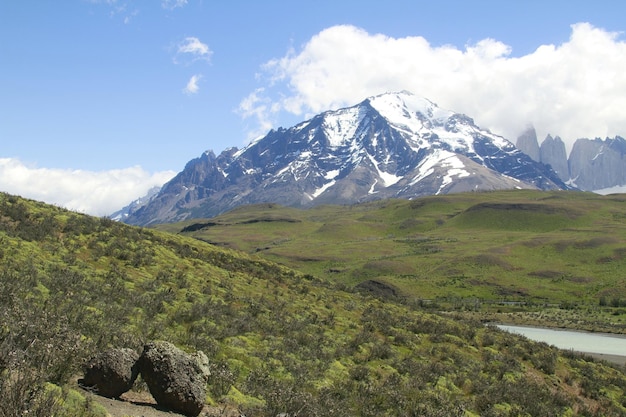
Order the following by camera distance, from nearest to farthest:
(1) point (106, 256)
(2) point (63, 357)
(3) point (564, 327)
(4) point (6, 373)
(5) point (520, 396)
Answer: (4) point (6, 373) → (2) point (63, 357) → (5) point (520, 396) → (1) point (106, 256) → (3) point (564, 327)

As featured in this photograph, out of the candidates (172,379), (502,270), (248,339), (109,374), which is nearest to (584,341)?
(248,339)

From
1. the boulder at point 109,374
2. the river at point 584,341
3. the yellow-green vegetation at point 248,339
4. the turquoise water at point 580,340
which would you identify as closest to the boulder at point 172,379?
the boulder at point 109,374

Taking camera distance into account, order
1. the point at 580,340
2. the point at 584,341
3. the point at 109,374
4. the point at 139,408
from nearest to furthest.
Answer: the point at 139,408 → the point at 109,374 → the point at 584,341 → the point at 580,340

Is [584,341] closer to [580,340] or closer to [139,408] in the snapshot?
[580,340]

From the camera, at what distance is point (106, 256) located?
34375 mm

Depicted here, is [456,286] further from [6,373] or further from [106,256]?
[6,373]

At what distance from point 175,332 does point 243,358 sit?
3.52 meters

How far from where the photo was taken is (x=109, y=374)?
14.0 metres

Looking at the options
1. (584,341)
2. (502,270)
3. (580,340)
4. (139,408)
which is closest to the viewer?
(139,408)

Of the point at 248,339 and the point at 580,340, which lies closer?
the point at 248,339

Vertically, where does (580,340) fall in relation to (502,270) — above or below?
below

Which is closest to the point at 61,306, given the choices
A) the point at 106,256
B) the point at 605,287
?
the point at 106,256

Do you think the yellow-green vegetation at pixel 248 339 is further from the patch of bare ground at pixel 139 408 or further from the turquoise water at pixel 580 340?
the turquoise water at pixel 580 340

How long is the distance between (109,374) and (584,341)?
2923 inches
